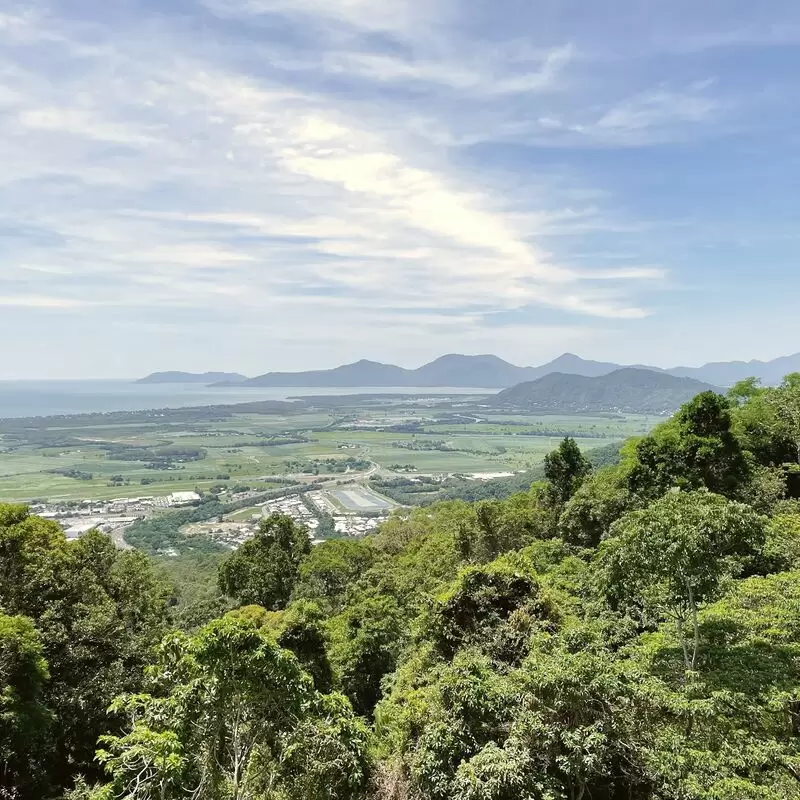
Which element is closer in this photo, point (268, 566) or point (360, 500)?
point (268, 566)

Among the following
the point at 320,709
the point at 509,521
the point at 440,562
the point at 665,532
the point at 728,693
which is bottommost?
the point at 440,562

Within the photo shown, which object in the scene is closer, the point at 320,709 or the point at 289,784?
Result: the point at 289,784

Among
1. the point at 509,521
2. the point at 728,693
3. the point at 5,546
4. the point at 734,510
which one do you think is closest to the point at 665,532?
the point at 734,510

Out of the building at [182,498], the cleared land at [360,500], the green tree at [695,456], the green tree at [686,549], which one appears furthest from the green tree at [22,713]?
the building at [182,498]

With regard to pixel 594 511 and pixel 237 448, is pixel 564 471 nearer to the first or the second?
pixel 594 511

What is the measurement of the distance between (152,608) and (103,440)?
146569 mm

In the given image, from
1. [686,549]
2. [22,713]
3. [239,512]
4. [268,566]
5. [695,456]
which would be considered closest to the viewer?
[686,549]

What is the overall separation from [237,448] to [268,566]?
113951mm

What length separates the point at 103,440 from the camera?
143875 millimetres

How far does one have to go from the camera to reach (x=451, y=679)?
804 centimetres

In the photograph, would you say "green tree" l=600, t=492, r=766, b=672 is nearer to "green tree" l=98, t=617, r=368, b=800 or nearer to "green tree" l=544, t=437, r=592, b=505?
"green tree" l=98, t=617, r=368, b=800

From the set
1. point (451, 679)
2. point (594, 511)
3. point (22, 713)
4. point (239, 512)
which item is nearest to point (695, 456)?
point (594, 511)

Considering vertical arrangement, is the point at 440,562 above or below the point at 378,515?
above

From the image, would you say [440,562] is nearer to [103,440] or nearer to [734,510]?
[734,510]
